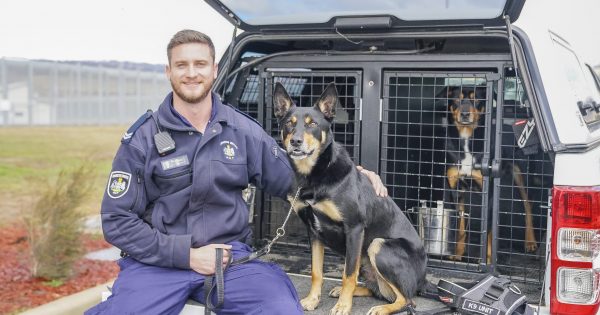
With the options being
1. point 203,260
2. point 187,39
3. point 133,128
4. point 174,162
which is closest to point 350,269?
point 203,260

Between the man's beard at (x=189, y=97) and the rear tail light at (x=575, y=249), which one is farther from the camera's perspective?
the man's beard at (x=189, y=97)

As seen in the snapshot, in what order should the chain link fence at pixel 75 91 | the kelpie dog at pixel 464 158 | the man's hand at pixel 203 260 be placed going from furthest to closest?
the chain link fence at pixel 75 91 → the kelpie dog at pixel 464 158 → the man's hand at pixel 203 260

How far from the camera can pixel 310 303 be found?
2.63 metres

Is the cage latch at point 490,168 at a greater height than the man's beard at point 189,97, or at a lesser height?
lesser

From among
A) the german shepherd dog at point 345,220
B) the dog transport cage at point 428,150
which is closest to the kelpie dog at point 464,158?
the dog transport cage at point 428,150

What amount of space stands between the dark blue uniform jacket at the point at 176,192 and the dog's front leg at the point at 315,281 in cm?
44

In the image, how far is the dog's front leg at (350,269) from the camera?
2.55m

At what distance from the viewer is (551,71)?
8.17ft

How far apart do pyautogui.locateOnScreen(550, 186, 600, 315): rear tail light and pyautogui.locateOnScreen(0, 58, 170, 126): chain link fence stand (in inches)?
370

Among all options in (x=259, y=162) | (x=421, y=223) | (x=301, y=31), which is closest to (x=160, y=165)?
(x=259, y=162)

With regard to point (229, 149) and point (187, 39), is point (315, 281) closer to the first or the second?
point (229, 149)

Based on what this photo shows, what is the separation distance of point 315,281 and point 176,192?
81 cm

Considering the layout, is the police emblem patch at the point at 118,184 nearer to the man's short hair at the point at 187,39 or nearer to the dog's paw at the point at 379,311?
the man's short hair at the point at 187,39

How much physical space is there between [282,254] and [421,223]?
33.4 inches
